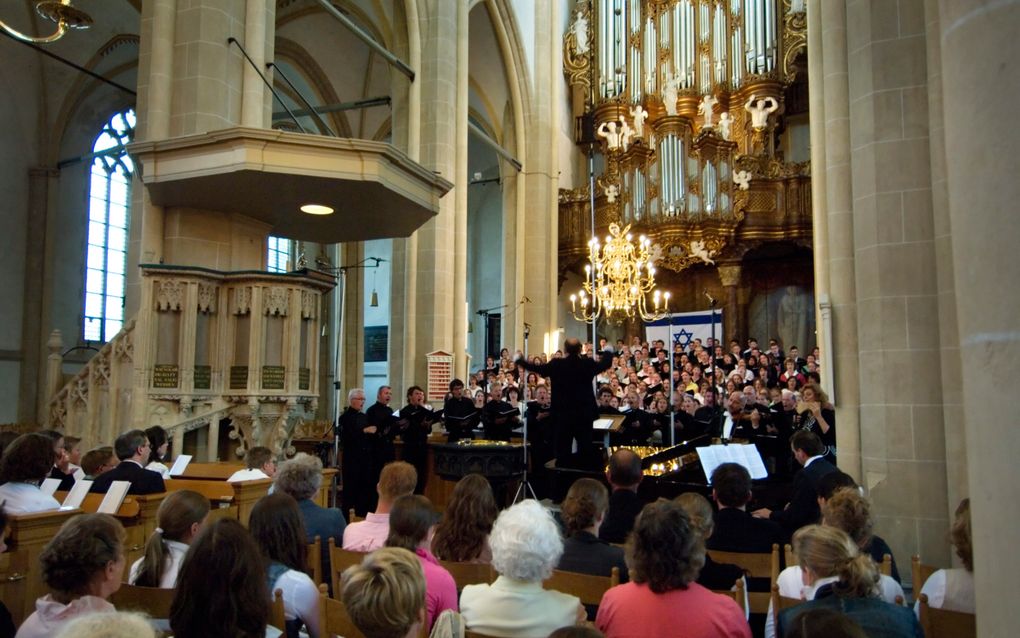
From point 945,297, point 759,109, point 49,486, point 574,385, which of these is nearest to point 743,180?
point 759,109

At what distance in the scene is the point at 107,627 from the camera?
160cm

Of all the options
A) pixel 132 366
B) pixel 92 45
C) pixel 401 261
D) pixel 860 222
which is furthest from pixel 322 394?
pixel 860 222

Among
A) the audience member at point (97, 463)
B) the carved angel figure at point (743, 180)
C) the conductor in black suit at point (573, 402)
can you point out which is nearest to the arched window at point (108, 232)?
the conductor in black suit at point (573, 402)

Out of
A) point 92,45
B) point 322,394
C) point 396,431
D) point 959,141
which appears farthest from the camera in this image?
point 322,394

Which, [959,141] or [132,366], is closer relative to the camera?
[959,141]

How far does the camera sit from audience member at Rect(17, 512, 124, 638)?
2504 mm

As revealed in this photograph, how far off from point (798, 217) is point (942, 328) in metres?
11.2

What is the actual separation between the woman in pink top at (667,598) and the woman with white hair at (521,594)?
16cm

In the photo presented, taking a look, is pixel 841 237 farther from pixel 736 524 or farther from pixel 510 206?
pixel 510 206

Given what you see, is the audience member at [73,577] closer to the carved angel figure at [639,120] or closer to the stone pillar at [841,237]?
the stone pillar at [841,237]

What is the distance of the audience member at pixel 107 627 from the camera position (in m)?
1.58

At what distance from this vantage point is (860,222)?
6637 millimetres

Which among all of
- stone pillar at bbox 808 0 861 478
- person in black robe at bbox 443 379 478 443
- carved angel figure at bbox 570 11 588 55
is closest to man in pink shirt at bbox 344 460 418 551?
stone pillar at bbox 808 0 861 478

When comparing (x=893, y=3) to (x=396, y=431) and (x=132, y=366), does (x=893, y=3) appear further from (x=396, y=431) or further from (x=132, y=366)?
(x=132, y=366)
